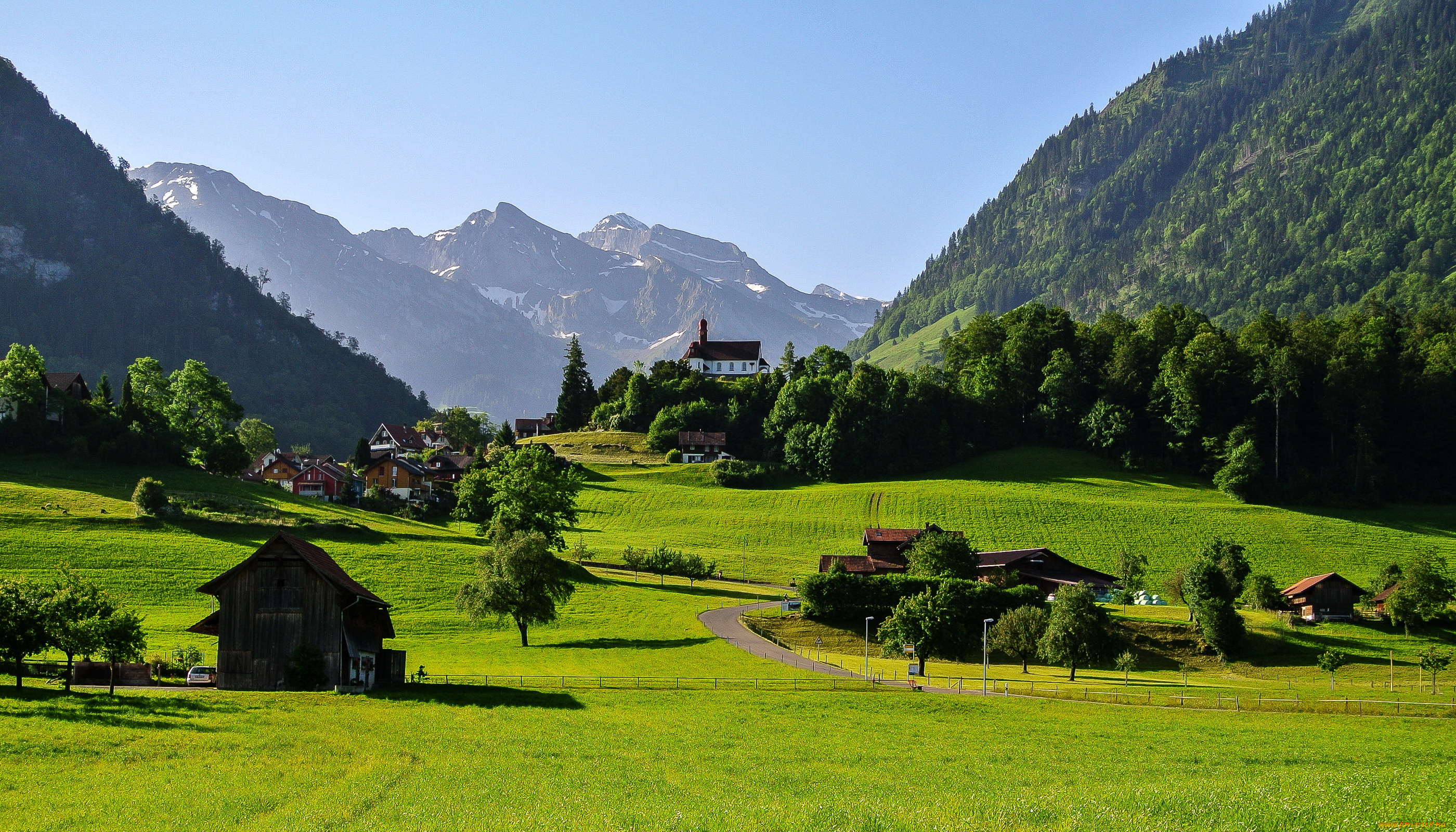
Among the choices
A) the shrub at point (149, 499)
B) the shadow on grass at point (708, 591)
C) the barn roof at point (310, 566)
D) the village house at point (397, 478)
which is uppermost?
the village house at point (397, 478)

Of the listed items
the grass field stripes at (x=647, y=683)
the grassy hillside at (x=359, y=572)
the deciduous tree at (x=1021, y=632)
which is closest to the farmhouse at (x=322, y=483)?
the grassy hillside at (x=359, y=572)

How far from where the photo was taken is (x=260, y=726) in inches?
1346

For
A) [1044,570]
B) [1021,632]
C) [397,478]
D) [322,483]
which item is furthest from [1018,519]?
[322,483]

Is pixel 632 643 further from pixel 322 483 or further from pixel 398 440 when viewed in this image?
pixel 398 440

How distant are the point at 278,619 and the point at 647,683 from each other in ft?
58.2

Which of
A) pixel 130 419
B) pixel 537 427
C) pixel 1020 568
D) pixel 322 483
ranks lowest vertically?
pixel 1020 568

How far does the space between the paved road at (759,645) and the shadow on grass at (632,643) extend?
2739mm

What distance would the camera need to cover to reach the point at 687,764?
31156 mm

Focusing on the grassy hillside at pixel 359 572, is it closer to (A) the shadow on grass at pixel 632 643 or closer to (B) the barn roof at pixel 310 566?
(A) the shadow on grass at pixel 632 643

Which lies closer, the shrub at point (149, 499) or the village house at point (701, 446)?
the shrub at point (149, 499)

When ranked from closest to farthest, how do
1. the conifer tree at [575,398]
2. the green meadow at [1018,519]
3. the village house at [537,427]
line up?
the green meadow at [1018,519], the conifer tree at [575,398], the village house at [537,427]

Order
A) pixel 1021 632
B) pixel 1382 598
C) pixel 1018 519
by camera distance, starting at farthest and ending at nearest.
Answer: pixel 1018 519 < pixel 1382 598 < pixel 1021 632

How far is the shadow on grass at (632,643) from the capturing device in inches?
2554

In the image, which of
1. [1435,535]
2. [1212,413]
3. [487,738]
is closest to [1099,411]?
[1212,413]
